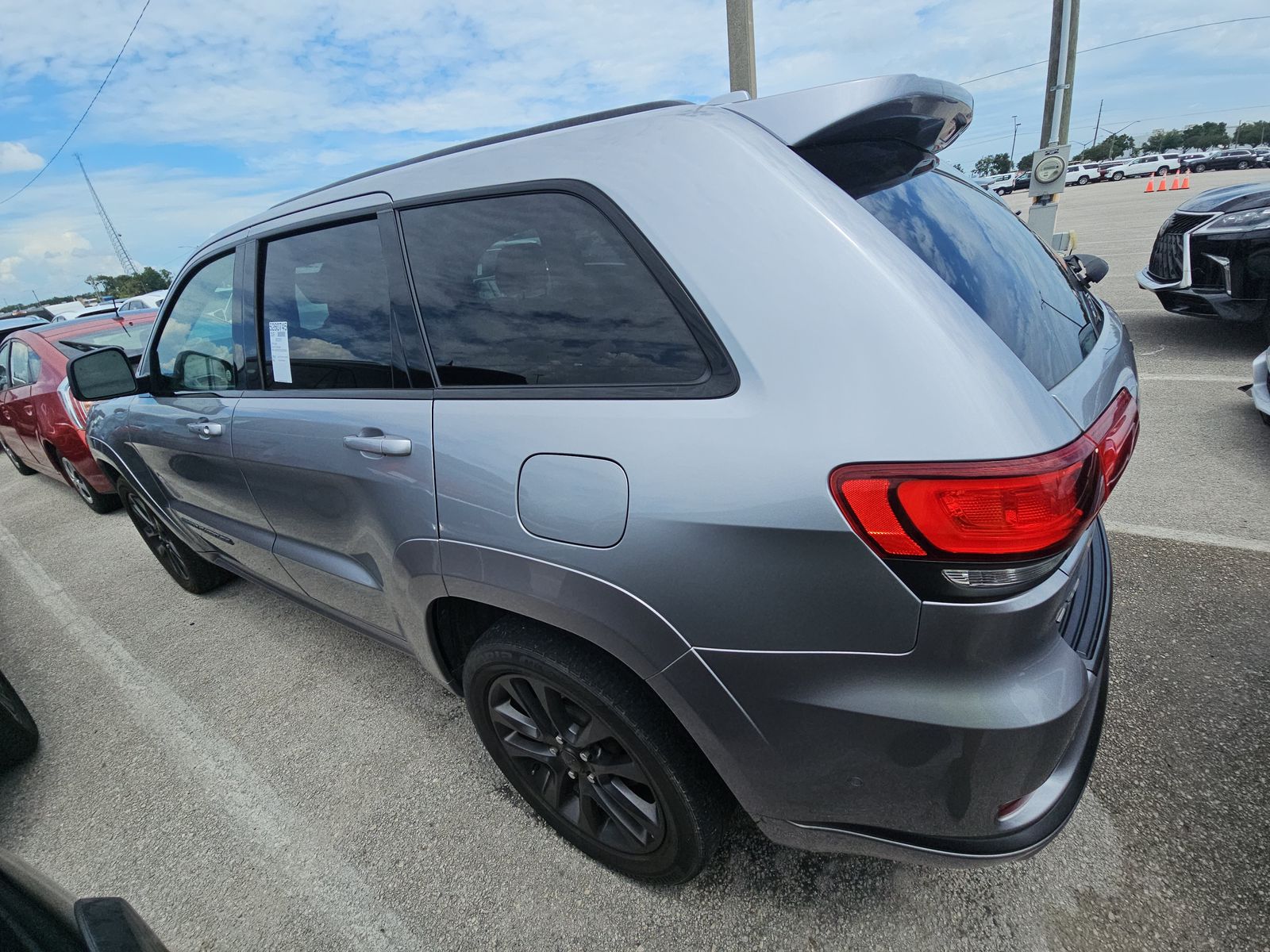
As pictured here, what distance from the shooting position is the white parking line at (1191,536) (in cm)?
281

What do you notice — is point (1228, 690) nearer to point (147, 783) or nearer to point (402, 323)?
point (402, 323)

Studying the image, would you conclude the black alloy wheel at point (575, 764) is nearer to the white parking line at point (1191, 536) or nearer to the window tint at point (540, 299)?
the window tint at point (540, 299)

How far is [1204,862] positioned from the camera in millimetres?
1606

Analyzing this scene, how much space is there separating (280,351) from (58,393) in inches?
167

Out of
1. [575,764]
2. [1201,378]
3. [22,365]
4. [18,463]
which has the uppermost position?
[22,365]

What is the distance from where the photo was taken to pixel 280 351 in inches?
85.8

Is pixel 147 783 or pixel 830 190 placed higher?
pixel 830 190

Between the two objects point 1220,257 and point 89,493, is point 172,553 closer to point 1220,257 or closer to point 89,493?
point 89,493

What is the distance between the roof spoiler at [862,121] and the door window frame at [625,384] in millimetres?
335

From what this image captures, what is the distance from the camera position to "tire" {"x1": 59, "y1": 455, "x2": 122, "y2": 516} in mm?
5250

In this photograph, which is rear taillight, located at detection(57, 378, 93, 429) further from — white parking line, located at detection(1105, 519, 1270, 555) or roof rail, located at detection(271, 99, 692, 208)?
white parking line, located at detection(1105, 519, 1270, 555)

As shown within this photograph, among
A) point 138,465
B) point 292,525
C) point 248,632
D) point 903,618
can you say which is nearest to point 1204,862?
point 903,618

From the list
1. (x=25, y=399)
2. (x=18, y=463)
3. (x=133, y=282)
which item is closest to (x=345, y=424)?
(x=25, y=399)

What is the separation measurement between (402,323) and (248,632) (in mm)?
2387
